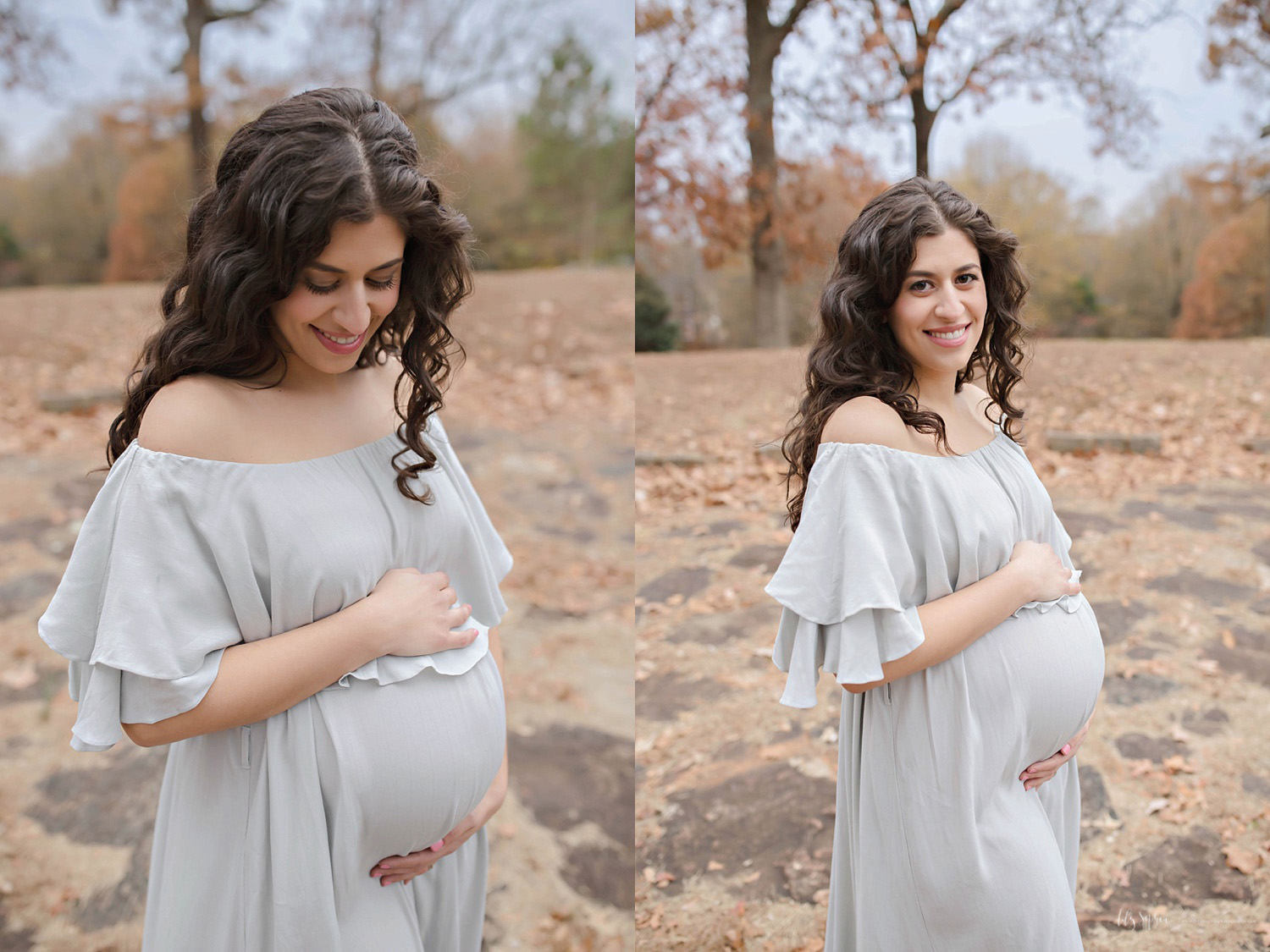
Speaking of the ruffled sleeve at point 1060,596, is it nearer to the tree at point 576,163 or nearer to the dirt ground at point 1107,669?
the dirt ground at point 1107,669

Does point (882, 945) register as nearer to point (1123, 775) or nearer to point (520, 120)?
point (1123, 775)

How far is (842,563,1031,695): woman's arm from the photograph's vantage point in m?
1.67

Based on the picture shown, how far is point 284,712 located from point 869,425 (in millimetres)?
1175

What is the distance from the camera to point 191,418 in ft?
4.81

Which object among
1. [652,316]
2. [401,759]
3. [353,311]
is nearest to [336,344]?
[353,311]

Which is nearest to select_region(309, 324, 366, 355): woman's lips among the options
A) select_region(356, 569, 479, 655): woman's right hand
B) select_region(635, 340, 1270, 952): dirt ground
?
select_region(356, 569, 479, 655): woman's right hand

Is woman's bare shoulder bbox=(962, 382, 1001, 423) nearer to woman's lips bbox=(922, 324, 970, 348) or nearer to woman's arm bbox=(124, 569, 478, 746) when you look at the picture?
woman's lips bbox=(922, 324, 970, 348)

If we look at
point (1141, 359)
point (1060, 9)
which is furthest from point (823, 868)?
point (1060, 9)

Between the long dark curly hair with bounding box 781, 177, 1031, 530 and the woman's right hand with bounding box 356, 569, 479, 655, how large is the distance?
0.76 m

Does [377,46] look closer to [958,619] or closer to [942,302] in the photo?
[942,302]

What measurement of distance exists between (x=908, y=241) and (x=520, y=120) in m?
13.2

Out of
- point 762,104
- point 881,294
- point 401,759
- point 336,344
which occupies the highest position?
point 762,104

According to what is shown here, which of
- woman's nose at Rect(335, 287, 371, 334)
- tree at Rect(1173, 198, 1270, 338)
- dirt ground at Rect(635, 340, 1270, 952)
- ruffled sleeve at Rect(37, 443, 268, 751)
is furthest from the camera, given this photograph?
tree at Rect(1173, 198, 1270, 338)

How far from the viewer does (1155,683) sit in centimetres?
433
